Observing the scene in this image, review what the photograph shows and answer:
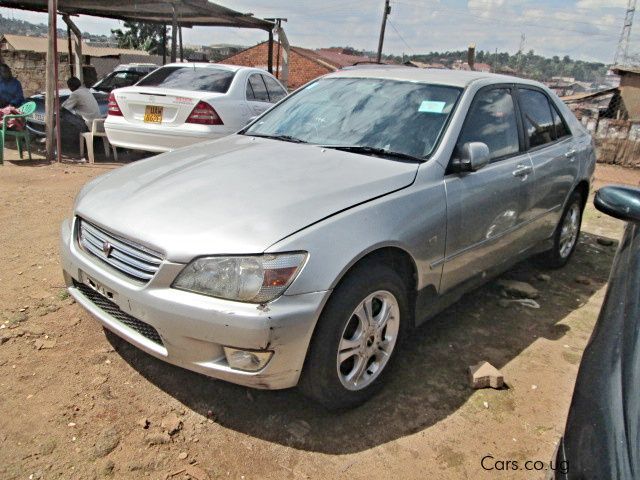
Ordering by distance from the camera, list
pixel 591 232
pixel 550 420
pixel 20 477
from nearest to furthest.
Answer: pixel 20 477 → pixel 550 420 → pixel 591 232

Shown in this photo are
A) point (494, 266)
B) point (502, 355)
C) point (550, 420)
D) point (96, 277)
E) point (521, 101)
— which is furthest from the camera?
point (521, 101)

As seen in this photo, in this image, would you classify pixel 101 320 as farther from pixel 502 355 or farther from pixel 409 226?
pixel 502 355

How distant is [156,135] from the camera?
7.00m

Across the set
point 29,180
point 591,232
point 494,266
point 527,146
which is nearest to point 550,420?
point 494,266

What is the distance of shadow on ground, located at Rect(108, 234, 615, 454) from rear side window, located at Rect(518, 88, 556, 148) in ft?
4.43

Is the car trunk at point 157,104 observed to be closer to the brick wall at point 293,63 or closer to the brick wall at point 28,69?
the brick wall at point 28,69

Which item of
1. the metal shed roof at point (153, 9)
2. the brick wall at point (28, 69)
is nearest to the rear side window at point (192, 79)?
the metal shed roof at point (153, 9)

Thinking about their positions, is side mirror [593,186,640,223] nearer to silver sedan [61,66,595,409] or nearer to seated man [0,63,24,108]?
silver sedan [61,66,595,409]

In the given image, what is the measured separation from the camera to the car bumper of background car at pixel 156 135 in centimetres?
687

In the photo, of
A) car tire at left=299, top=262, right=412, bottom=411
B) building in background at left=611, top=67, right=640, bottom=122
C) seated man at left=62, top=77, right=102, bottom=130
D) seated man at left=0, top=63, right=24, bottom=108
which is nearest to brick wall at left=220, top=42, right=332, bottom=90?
building in background at left=611, top=67, right=640, bottom=122

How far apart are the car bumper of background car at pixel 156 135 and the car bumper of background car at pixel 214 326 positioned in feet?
15.4

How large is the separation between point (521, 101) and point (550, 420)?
237 centimetres

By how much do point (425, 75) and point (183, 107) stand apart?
4213mm

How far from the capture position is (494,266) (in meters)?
3.63
